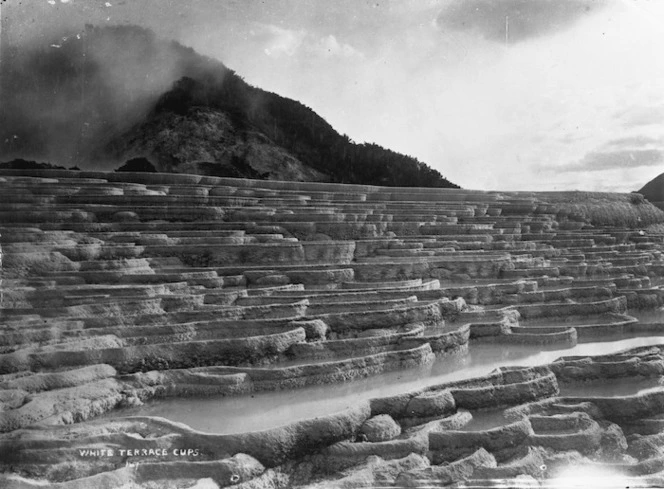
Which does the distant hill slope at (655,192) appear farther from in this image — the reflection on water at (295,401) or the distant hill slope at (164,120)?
the reflection on water at (295,401)

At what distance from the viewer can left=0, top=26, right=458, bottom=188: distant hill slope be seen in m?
7.48

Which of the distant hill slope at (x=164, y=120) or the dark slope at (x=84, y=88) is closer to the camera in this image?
the dark slope at (x=84, y=88)

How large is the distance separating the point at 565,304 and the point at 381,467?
357cm

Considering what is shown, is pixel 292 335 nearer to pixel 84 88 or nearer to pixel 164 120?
pixel 84 88

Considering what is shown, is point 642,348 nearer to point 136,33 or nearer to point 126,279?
point 126,279

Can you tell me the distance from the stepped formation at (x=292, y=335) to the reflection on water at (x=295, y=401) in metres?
0.09

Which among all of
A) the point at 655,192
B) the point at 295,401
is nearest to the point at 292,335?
→ the point at 295,401

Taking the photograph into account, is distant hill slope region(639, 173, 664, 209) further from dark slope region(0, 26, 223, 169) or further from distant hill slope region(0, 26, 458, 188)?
dark slope region(0, 26, 223, 169)

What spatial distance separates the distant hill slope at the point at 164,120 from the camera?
748 centimetres

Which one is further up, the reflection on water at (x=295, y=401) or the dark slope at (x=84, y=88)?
the dark slope at (x=84, y=88)

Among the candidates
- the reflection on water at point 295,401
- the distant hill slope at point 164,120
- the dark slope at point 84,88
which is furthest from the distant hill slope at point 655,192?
the reflection on water at point 295,401

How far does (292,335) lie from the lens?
13.7 ft

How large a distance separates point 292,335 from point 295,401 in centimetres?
69

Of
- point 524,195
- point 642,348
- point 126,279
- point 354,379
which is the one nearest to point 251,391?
point 354,379
